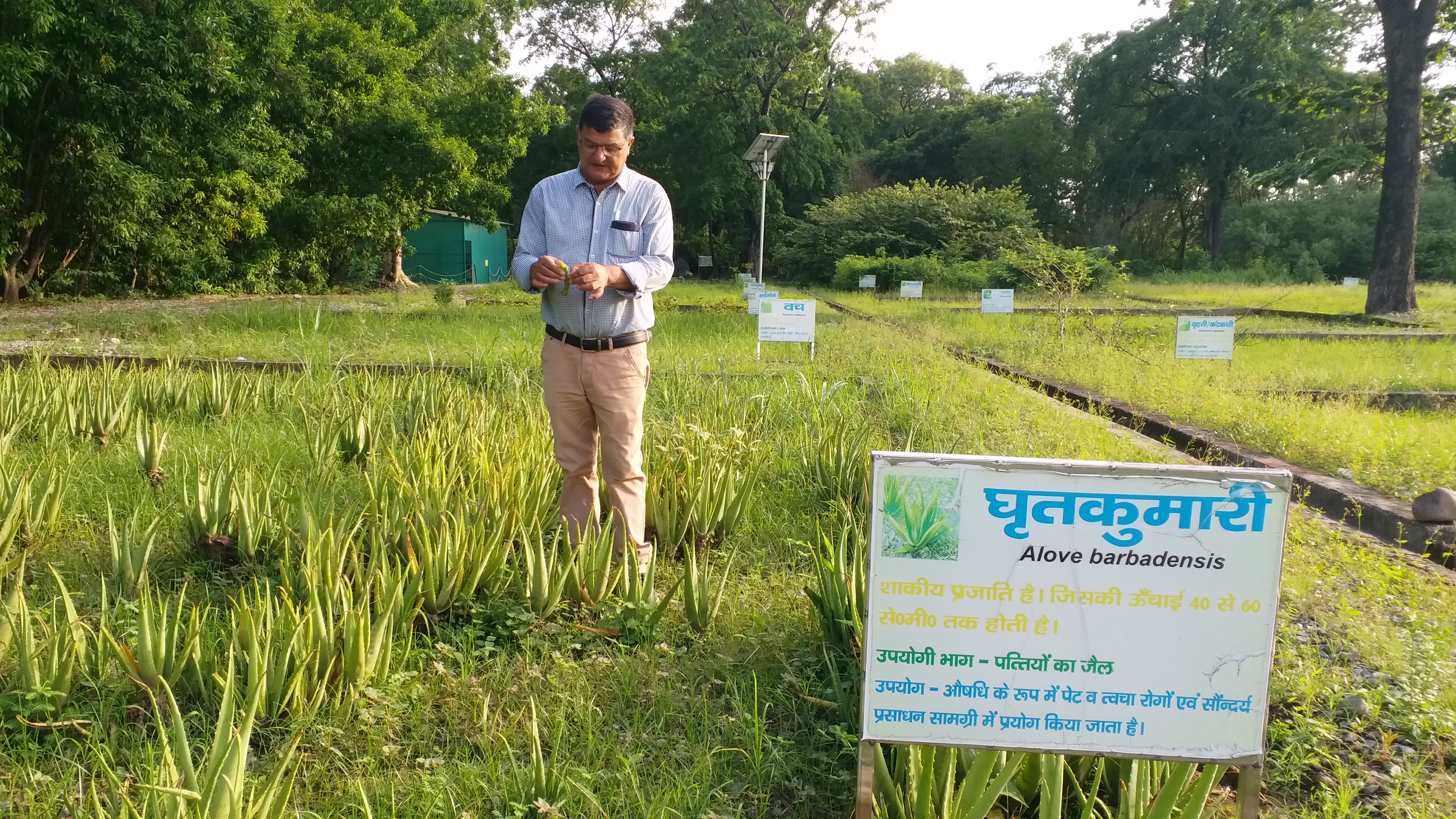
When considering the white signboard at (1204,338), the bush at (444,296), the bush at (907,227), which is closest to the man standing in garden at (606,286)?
the white signboard at (1204,338)

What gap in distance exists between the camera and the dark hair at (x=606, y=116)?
9.30 feet

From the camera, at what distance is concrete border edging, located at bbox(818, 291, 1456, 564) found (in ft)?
13.0

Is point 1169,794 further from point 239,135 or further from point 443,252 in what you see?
point 443,252

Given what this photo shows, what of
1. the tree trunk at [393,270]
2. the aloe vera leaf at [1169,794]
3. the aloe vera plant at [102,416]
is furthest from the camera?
the tree trunk at [393,270]

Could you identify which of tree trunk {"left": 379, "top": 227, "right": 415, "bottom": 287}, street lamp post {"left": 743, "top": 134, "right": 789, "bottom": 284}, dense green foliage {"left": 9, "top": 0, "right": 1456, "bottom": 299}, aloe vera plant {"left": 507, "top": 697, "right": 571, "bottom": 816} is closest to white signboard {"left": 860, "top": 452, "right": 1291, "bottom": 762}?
aloe vera plant {"left": 507, "top": 697, "right": 571, "bottom": 816}

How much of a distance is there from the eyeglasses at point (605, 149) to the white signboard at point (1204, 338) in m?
6.03

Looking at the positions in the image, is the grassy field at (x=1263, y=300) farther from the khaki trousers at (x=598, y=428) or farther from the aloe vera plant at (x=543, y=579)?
the aloe vera plant at (x=543, y=579)

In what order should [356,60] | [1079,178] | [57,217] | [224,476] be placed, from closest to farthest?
1. [224,476]
2. [57,217]
3. [356,60]
4. [1079,178]

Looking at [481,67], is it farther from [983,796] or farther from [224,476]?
[983,796]

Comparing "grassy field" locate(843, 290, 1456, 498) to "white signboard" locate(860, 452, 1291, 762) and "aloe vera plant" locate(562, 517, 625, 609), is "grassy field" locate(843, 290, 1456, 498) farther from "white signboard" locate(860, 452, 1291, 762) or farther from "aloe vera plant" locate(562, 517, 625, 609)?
"aloe vera plant" locate(562, 517, 625, 609)

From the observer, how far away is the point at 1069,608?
162cm

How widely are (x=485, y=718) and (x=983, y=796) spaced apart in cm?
110

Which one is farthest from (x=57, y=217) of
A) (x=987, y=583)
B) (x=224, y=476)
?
(x=987, y=583)

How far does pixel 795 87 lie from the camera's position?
118ft
